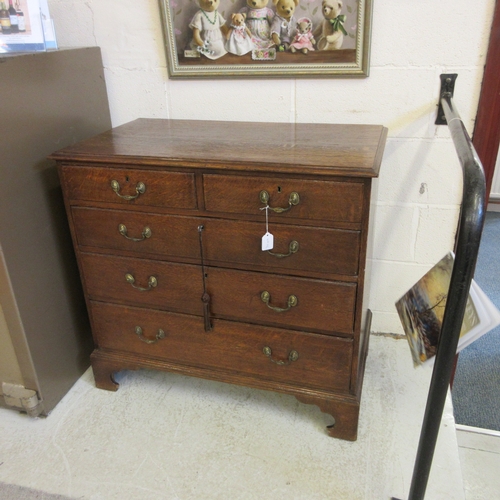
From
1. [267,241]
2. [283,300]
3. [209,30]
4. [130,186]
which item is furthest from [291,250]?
[209,30]

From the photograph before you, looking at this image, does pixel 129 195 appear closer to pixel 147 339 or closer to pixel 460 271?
pixel 147 339

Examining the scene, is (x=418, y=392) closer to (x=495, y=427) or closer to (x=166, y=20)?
(x=495, y=427)

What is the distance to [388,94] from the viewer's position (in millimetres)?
1636

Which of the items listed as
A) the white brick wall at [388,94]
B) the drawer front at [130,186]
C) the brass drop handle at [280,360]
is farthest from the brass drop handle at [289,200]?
the white brick wall at [388,94]

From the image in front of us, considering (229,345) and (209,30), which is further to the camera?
(209,30)

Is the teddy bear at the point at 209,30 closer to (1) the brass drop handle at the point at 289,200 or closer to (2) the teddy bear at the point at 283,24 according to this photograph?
(2) the teddy bear at the point at 283,24

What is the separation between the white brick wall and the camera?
1.53m

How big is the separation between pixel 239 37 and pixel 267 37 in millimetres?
96

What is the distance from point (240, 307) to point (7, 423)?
35.7 inches

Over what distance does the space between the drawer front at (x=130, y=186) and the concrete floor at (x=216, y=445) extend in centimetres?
74

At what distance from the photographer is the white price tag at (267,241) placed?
4.35 ft

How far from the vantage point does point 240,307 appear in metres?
1.49

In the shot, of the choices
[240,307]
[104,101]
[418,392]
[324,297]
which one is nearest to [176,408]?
[240,307]

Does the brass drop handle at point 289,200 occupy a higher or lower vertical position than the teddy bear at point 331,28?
lower
